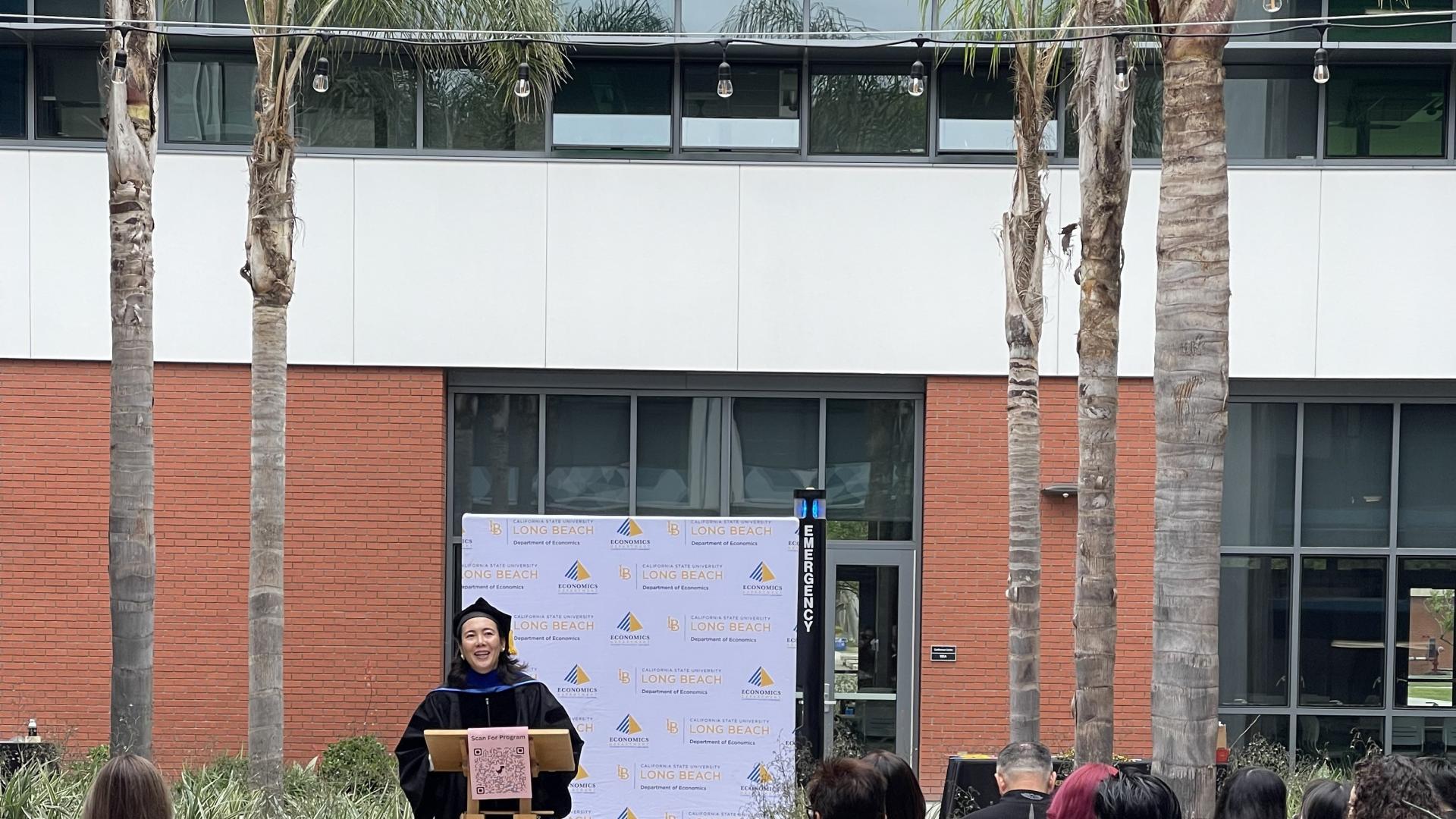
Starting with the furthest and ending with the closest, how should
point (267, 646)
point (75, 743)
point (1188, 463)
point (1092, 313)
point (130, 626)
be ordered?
point (75, 743), point (267, 646), point (1092, 313), point (130, 626), point (1188, 463)

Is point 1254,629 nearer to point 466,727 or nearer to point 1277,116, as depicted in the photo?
point 1277,116

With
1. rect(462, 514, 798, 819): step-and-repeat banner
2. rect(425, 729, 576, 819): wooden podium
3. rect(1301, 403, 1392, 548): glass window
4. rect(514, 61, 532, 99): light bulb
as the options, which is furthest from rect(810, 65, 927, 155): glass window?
rect(425, 729, 576, 819): wooden podium

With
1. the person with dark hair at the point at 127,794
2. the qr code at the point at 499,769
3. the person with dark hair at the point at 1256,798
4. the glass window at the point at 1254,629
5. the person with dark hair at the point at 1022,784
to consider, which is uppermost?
the person with dark hair at the point at 127,794

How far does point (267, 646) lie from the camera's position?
34.1 feet

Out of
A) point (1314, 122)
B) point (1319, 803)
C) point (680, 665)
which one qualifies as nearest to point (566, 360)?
point (680, 665)

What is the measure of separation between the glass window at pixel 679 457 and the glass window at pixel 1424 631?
6915 millimetres

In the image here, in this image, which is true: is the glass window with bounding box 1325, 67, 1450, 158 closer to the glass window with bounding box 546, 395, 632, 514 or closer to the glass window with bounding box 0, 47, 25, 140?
the glass window with bounding box 546, 395, 632, 514

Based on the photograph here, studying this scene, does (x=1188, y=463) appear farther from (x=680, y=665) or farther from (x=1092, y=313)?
(x=680, y=665)

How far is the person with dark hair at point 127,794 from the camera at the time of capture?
434 cm

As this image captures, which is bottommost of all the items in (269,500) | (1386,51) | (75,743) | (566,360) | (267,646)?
(75,743)

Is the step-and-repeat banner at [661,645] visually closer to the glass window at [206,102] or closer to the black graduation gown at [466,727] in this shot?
the black graduation gown at [466,727]

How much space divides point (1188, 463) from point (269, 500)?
6.94 meters

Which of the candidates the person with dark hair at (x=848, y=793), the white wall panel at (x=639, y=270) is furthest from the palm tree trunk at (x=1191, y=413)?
the white wall panel at (x=639, y=270)

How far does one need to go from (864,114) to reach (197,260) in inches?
265
